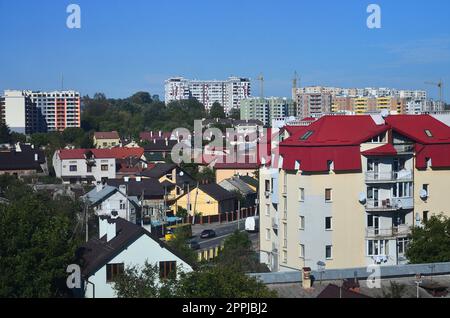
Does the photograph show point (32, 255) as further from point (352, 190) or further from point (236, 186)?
point (236, 186)

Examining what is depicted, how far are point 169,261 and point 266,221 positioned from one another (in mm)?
3762

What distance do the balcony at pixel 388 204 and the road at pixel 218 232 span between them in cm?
312

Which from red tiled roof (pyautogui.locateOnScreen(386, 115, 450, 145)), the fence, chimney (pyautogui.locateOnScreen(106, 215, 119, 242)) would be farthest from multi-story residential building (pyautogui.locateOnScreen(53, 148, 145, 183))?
chimney (pyautogui.locateOnScreen(106, 215, 119, 242))

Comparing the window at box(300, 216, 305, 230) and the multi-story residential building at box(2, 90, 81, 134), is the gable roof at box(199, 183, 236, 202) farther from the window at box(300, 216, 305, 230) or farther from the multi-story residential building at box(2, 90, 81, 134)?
the multi-story residential building at box(2, 90, 81, 134)

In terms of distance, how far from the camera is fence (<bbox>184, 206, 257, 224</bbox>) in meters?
18.8

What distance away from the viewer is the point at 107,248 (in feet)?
27.8

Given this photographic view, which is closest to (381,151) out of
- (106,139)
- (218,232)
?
(218,232)

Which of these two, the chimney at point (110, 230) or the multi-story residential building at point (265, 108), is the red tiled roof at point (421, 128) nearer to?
the chimney at point (110, 230)

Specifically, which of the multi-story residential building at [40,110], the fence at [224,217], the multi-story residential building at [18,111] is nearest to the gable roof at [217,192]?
the fence at [224,217]

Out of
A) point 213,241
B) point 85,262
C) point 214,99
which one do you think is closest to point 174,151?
point 213,241

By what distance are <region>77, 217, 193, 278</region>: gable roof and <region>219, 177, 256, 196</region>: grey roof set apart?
11.9 meters
